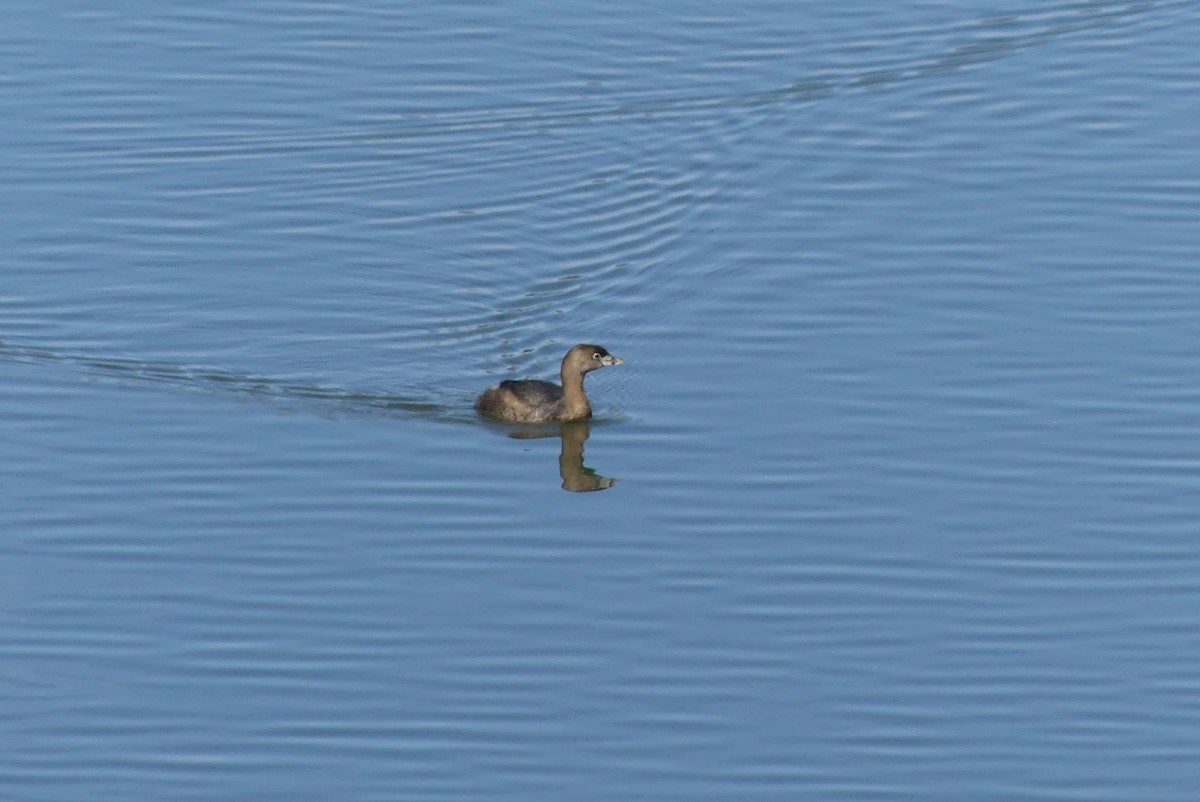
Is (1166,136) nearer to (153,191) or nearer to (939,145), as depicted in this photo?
(939,145)

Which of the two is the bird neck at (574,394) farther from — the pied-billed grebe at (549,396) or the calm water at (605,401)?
the calm water at (605,401)

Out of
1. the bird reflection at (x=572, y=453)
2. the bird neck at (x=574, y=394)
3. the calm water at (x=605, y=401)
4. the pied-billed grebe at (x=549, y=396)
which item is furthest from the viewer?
the bird neck at (x=574, y=394)

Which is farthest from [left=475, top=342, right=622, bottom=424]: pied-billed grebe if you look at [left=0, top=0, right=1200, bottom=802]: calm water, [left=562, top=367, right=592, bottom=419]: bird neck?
[left=0, top=0, right=1200, bottom=802]: calm water

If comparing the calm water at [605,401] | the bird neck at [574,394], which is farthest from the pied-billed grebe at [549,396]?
the calm water at [605,401]

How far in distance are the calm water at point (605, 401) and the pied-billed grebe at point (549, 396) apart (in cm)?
23

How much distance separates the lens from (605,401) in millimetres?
22219

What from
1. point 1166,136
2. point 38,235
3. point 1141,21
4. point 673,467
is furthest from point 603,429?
A: point 1141,21

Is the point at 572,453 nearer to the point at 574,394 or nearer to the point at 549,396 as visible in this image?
the point at 549,396

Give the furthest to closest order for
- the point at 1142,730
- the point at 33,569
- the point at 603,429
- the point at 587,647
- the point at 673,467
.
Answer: the point at 603,429
the point at 673,467
the point at 33,569
the point at 587,647
the point at 1142,730

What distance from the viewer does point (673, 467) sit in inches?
784

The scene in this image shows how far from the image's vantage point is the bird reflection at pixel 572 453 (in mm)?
19969

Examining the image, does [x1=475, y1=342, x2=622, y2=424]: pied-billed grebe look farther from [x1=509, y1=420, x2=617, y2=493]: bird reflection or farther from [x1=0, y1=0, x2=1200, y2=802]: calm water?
[x1=0, y1=0, x2=1200, y2=802]: calm water

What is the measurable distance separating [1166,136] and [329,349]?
10.5 m

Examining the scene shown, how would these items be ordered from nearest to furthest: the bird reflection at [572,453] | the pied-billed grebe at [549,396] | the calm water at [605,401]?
1. the calm water at [605,401]
2. the bird reflection at [572,453]
3. the pied-billed grebe at [549,396]
